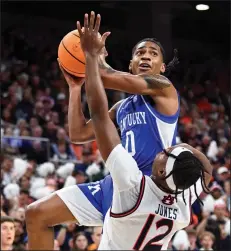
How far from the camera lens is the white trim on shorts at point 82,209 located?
4.36 m

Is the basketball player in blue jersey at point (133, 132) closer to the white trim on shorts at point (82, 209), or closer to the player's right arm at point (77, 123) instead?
the white trim on shorts at point (82, 209)

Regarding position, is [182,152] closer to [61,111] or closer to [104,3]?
[61,111]

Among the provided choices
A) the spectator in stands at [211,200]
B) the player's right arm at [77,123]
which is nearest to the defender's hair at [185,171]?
the player's right arm at [77,123]

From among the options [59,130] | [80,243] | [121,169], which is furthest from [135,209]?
[59,130]

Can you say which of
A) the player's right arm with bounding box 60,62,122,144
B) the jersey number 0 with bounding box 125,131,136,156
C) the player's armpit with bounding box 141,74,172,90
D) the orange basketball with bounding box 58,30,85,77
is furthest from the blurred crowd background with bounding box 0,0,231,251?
the player's armpit with bounding box 141,74,172,90

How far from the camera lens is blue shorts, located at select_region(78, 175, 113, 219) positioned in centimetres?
430

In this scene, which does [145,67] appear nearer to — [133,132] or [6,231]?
[133,132]

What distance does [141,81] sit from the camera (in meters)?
4.04

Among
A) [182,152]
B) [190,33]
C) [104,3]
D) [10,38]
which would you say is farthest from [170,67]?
[190,33]

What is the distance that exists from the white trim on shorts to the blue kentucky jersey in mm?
479

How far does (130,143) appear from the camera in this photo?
420cm

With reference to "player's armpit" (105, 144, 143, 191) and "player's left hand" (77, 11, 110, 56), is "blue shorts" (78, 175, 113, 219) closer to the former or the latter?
"player's armpit" (105, 144, 143, 191)

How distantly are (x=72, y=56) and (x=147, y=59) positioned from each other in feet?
1.72

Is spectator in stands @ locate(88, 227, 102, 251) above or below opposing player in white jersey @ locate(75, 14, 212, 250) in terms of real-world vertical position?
below
